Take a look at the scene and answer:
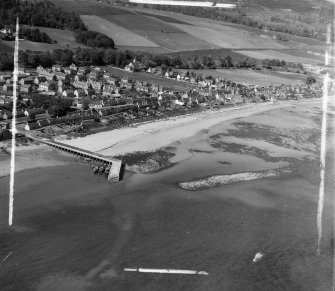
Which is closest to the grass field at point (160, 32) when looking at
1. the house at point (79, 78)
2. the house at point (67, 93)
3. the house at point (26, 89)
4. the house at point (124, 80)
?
the house at point (124, 80)

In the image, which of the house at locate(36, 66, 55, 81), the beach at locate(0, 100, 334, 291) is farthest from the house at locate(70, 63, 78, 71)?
the beach at locate(0, 100, 334, 291)

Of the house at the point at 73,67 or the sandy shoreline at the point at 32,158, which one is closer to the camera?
the sandy shoreline at the point at 32,158

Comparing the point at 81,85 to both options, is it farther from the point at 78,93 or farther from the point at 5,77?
the point at 5,77

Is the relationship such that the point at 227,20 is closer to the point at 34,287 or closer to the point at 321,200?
the point at 321,200

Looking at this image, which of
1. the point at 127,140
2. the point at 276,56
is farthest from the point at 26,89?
the point at 276,56

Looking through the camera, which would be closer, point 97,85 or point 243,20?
point 97,85

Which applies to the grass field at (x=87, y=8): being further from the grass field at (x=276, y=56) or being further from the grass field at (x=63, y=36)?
the grass field at (x=276, y=56)
